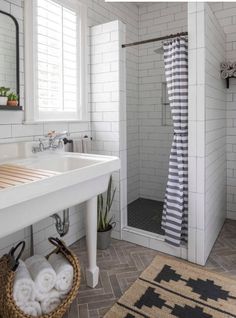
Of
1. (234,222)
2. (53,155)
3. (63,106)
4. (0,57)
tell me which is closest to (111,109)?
(63,106)

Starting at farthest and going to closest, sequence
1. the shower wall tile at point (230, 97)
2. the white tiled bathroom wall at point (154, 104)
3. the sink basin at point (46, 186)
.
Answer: the white tiled bathroom wall at point (154, 104), the shower wall tile at point (230, 97), the sink basin at point (46, 186)

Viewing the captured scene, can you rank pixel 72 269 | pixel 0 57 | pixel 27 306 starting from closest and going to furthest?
pixel 27 306, pixel 72 269, pixel 0 57

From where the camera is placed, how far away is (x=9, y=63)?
2.00 metres

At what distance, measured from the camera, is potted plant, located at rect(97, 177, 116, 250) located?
264 cm

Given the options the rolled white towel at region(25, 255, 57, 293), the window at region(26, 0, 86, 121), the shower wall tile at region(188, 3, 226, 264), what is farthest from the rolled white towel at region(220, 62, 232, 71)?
the rolled white towel at region(25, 255, 57, 293)

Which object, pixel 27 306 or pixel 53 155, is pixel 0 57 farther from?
pixel 27 306

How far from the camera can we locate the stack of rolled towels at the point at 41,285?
155 centimetres

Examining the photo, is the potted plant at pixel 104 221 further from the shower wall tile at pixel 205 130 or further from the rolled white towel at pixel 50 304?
the rolled white towel at pixel 50 304

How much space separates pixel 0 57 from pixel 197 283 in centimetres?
235

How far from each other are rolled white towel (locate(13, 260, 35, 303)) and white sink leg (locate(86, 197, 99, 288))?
555 millimetres

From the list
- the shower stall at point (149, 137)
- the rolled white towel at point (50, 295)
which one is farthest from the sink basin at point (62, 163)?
the shower stall at point (149, 137)

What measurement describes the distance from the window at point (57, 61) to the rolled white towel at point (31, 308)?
4.55 feet

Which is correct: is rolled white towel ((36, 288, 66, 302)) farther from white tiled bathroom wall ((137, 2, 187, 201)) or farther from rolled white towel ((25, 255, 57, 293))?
white tiled bathroom wall ((137, 2, 187, 201))

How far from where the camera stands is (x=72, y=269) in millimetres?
1758
